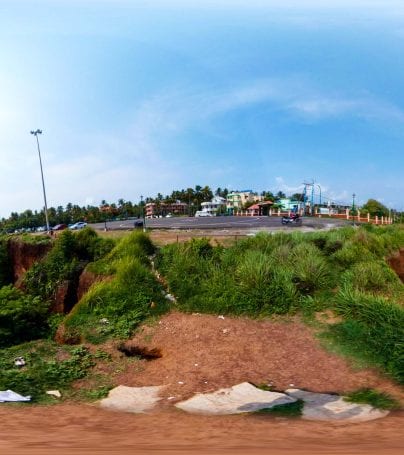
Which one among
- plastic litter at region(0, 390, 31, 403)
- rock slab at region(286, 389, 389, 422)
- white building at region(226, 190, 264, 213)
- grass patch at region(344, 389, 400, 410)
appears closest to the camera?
rock slab at region(286, 389, 389, 422)

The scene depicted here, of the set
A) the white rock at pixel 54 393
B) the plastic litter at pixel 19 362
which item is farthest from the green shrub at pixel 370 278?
the plastic litter at pixel 19 362

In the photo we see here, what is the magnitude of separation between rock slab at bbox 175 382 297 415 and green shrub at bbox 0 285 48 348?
5.08 metres

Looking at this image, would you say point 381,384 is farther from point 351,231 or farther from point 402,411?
point 351,231

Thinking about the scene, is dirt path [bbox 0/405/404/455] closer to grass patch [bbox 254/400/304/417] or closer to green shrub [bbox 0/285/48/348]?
grass patch [bbox 254/400/304/417]

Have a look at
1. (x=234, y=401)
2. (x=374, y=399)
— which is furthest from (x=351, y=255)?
(x=234, y=401)

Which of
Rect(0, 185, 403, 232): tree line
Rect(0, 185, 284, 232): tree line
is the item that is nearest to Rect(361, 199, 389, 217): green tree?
Rect(0, 185, 403, 232): tree line

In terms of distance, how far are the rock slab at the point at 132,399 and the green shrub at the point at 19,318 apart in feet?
12.7

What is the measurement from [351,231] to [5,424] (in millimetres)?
10932

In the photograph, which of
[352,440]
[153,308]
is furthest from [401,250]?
[352,440]

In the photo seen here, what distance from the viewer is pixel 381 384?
630cm

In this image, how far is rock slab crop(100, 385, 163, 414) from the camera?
580cm

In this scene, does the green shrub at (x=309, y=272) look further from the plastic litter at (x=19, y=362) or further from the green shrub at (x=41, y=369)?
the plastic litter at (x=19, y=362)

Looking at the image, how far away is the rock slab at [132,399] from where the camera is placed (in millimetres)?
5797

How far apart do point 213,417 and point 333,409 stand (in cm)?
153
